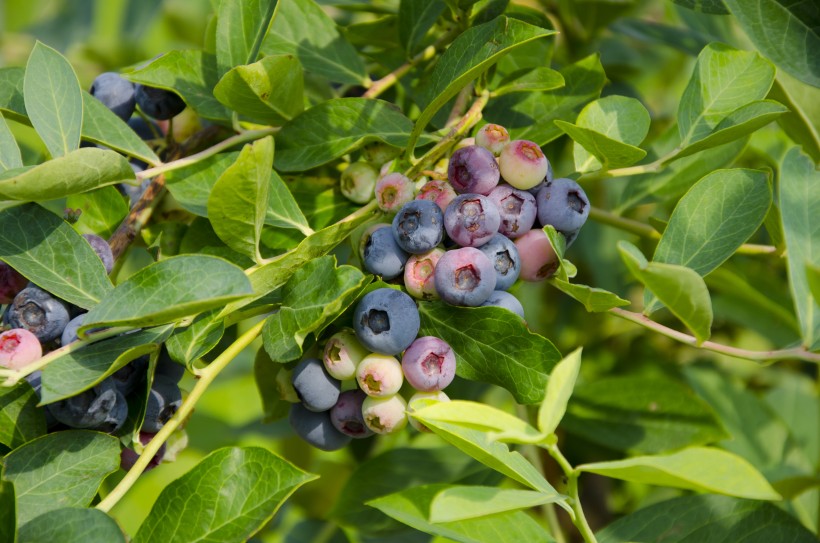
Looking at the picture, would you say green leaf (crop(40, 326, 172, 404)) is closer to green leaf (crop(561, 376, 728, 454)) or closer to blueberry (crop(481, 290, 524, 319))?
blueberry (crop(481, 290, 524, 319))

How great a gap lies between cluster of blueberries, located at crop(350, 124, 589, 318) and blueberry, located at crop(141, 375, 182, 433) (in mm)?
267

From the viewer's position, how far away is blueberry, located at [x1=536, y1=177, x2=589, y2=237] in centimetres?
90

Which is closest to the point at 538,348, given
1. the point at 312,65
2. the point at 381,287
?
the point at 381,287

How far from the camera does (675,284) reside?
2.44 feet

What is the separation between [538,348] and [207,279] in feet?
1.11

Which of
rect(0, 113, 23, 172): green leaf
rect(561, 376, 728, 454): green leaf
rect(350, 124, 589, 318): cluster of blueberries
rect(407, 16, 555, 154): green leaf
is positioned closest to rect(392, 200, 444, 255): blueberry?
rect(350, 124, 589, 318): cluster of blueberries

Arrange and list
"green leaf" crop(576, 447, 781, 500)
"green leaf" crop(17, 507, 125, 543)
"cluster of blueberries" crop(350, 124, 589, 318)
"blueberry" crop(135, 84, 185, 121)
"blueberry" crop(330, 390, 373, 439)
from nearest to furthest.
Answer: "green leaf" crop(576, 447, 781, 500) < "green leaf" crop(17, 507, 125, 543) < "cluster of blueberries" crop(350, 124, 589, 318) < "blueberry" crop(330, 390, 373, 439) < "blueberry" crop(135, 84, 185, 121)

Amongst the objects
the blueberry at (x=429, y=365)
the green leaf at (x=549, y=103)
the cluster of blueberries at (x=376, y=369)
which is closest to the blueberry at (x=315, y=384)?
the cluster of blueberries at (x=376, y=369)

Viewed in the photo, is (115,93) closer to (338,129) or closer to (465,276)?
(338,129)

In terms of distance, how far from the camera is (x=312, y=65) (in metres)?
1.15

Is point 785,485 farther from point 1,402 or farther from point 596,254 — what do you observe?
point 1,402

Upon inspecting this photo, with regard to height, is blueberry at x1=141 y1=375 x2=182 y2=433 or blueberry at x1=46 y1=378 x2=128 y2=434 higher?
blueberry at x1=46 y1=378 x2=128 y2=434

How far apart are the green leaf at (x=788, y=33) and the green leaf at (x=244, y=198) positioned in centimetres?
59

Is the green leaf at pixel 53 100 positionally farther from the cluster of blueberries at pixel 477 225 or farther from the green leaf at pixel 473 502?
the green leaf at pixel 473 502
